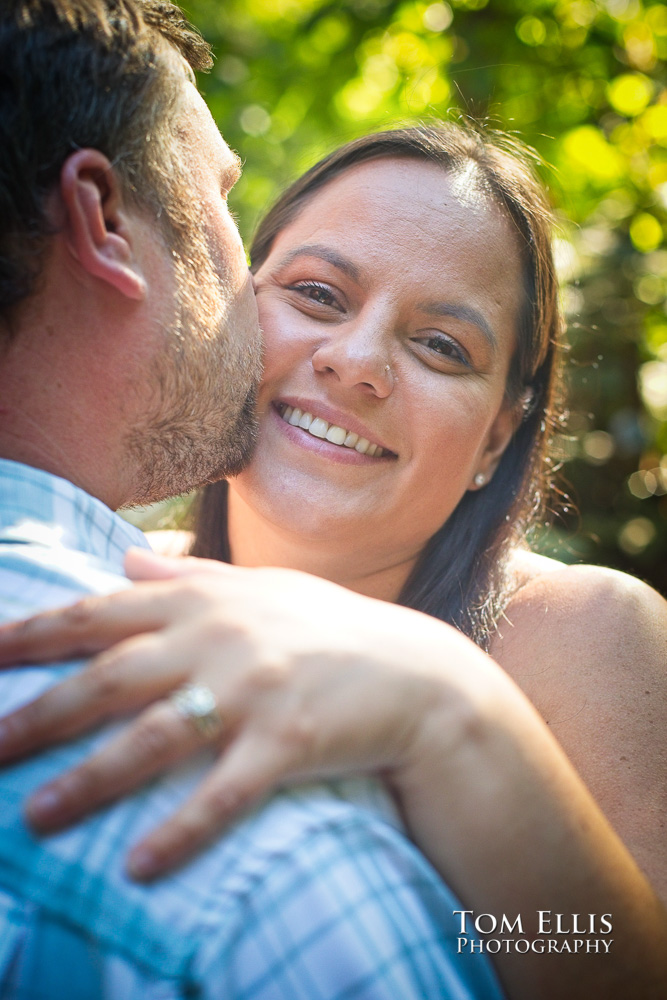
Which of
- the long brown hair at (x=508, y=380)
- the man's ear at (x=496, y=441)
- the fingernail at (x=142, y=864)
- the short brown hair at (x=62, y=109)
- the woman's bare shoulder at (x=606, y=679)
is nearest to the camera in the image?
the fingernail at (x=142, y=864)

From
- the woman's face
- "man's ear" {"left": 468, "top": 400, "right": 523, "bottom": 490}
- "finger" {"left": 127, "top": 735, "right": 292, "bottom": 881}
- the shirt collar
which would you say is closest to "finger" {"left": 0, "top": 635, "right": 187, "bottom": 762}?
"finger" {"left": 127, "top": 735, "right": 292, "bottom": 881}

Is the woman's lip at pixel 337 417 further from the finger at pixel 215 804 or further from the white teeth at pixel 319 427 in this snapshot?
the finger at pixel 215 804

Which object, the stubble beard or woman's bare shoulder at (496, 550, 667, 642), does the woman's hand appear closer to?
the stubble beard

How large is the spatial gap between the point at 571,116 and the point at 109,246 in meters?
4.58

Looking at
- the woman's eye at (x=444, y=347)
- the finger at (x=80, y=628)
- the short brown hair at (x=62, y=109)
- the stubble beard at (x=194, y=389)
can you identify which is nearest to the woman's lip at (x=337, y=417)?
the woman's eye at (x=444, y=347)

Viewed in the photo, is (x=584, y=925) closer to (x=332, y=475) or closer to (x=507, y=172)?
(x=332, y=475)

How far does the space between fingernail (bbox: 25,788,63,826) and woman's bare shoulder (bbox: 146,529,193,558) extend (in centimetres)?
248

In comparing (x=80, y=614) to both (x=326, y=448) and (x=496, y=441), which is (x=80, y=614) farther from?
(x=496, y=441)

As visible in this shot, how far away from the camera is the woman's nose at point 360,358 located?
7.58 feet

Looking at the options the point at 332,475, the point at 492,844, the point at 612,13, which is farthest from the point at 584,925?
the point at 612,13

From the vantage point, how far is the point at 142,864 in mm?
938

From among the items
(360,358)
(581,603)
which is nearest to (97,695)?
(360,358)

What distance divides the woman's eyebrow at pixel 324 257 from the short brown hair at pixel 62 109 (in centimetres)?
84

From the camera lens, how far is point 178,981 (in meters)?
0.95
